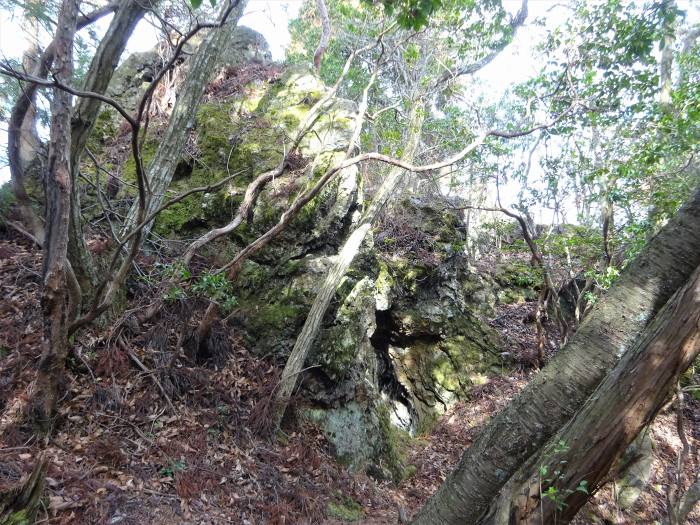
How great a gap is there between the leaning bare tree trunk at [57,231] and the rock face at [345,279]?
3.00 meters

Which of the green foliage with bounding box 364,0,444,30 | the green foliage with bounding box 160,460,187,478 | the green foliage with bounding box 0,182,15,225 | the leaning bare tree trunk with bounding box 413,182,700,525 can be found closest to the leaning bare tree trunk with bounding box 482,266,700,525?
the leaning bare tree trunk with bounding box 413,182,700,525

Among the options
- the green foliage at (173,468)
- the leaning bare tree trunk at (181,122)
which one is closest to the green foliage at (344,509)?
the green foliage at (173,468)

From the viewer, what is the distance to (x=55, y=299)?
381cm

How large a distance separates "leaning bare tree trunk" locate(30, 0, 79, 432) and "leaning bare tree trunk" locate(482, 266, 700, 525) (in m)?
4.19

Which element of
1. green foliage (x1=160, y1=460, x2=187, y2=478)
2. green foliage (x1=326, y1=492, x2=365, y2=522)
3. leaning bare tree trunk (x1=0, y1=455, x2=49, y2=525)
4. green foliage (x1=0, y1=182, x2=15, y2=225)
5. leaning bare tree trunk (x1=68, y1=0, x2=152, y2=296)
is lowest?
green foliage (x1=326, y1=492, x2=365, y2=522)

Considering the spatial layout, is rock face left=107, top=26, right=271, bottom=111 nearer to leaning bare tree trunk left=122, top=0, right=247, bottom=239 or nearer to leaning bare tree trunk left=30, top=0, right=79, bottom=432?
leaning bare tree trunk left=122, top=0, right=247, bottom=239

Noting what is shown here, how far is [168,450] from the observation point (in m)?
4.62

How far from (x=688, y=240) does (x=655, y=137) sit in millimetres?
7036

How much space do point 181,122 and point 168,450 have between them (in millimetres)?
4714

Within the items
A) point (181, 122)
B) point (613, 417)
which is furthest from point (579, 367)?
point (181, 122)

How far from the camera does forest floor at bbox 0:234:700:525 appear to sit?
3.81 m

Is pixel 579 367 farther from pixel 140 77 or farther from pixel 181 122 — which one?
pixel 140 77

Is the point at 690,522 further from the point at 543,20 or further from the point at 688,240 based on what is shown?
the point at 543,20

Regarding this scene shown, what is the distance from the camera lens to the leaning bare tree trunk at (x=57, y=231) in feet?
11.7
